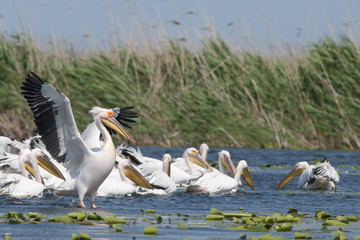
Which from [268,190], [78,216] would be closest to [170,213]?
[78,216]

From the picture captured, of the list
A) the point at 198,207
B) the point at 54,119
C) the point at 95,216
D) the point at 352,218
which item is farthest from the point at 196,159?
the point at 95,216

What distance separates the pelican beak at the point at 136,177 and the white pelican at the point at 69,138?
1.28 metres

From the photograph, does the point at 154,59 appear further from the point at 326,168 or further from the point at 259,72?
the point at 326,168

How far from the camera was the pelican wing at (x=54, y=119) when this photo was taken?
A: 7477 mm

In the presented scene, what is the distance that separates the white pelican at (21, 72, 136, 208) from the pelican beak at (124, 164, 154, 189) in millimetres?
1276

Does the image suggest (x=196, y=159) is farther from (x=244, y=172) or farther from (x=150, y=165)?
(x=244, y=172)

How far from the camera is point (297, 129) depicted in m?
15.4

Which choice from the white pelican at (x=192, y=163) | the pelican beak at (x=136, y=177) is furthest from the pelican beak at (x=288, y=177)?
the pelican beak at (x=136, y=177)

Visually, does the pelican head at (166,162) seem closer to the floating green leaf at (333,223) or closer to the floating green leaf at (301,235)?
the floating green leaf at (333,223)

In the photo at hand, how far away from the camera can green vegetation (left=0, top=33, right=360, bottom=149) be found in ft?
49.7

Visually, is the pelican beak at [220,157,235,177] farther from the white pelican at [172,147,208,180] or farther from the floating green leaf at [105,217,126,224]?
the floating green leaf at [105,217,126,224]

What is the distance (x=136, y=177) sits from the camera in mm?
9336

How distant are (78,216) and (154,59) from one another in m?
9.95

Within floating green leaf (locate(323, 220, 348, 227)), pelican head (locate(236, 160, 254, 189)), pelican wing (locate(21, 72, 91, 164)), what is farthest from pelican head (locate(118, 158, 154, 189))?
floating green leaf (locate(323, 220, 348, 227))
